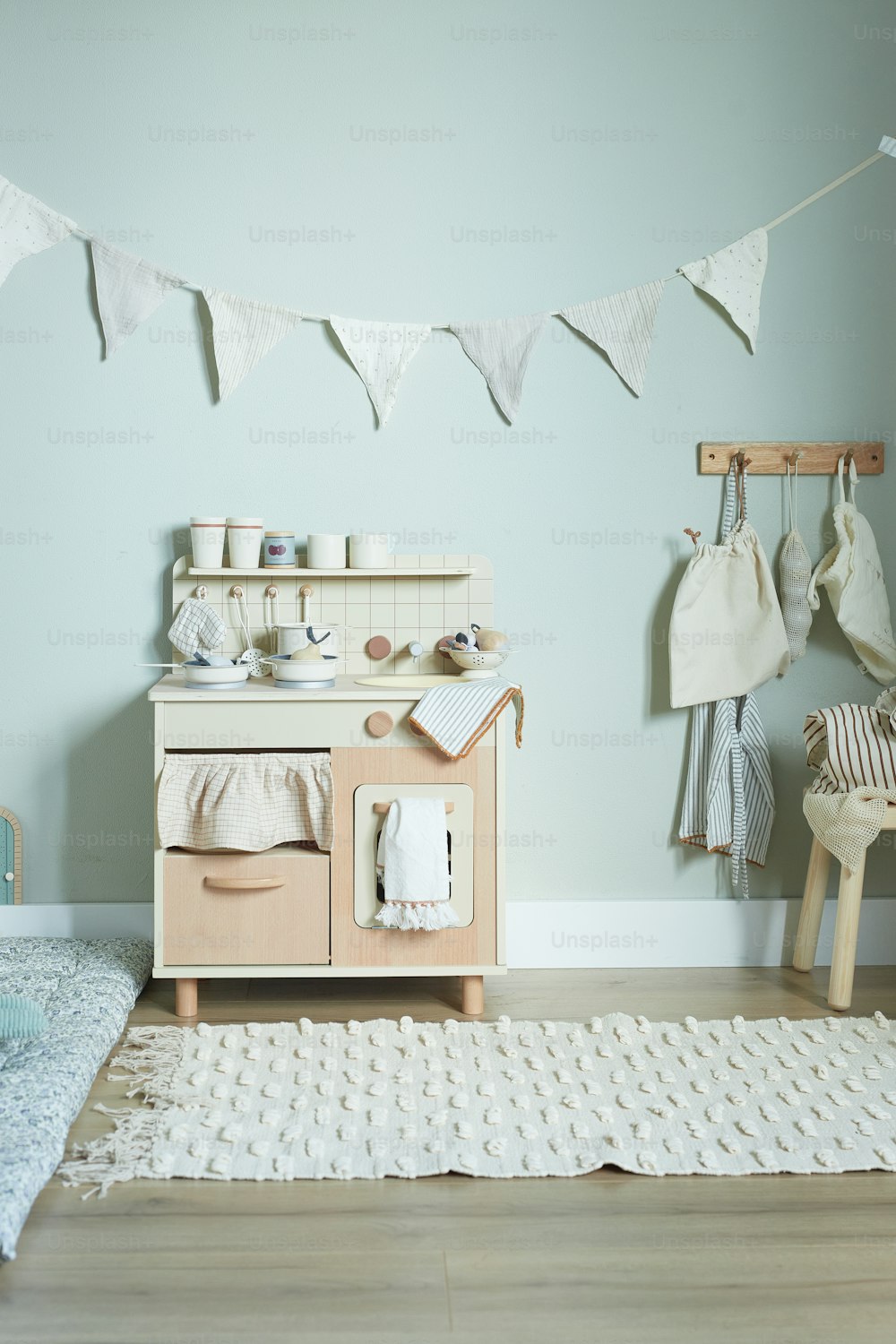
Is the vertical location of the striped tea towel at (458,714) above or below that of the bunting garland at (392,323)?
below

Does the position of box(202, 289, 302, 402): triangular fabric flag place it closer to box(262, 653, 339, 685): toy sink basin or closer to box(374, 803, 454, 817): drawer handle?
box(262, 653, 339, 685): toy sink basin

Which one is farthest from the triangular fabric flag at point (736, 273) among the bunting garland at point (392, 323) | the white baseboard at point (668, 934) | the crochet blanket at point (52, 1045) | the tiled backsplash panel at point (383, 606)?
the crochet blanket at point (52, 1045)

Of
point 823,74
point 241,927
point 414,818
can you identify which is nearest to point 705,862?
point 414,818

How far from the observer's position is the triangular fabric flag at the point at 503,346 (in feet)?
9.19

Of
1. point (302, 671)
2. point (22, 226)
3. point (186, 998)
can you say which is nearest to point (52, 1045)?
point (186, 998)

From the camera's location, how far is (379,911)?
96.0 inches

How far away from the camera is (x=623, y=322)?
9.24ft

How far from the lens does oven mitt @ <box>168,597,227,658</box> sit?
2752 mm

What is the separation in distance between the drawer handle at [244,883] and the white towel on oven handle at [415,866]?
0.76 ft

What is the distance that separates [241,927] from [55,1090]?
59 cm

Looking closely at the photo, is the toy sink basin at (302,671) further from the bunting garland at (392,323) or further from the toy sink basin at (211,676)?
the bunting garland at (392,323)

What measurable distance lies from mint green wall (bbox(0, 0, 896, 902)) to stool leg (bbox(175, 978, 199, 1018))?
48 cm

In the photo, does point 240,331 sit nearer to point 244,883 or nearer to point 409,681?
point 409,681

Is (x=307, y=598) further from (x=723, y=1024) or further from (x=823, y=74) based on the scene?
(x=823, y=74)
